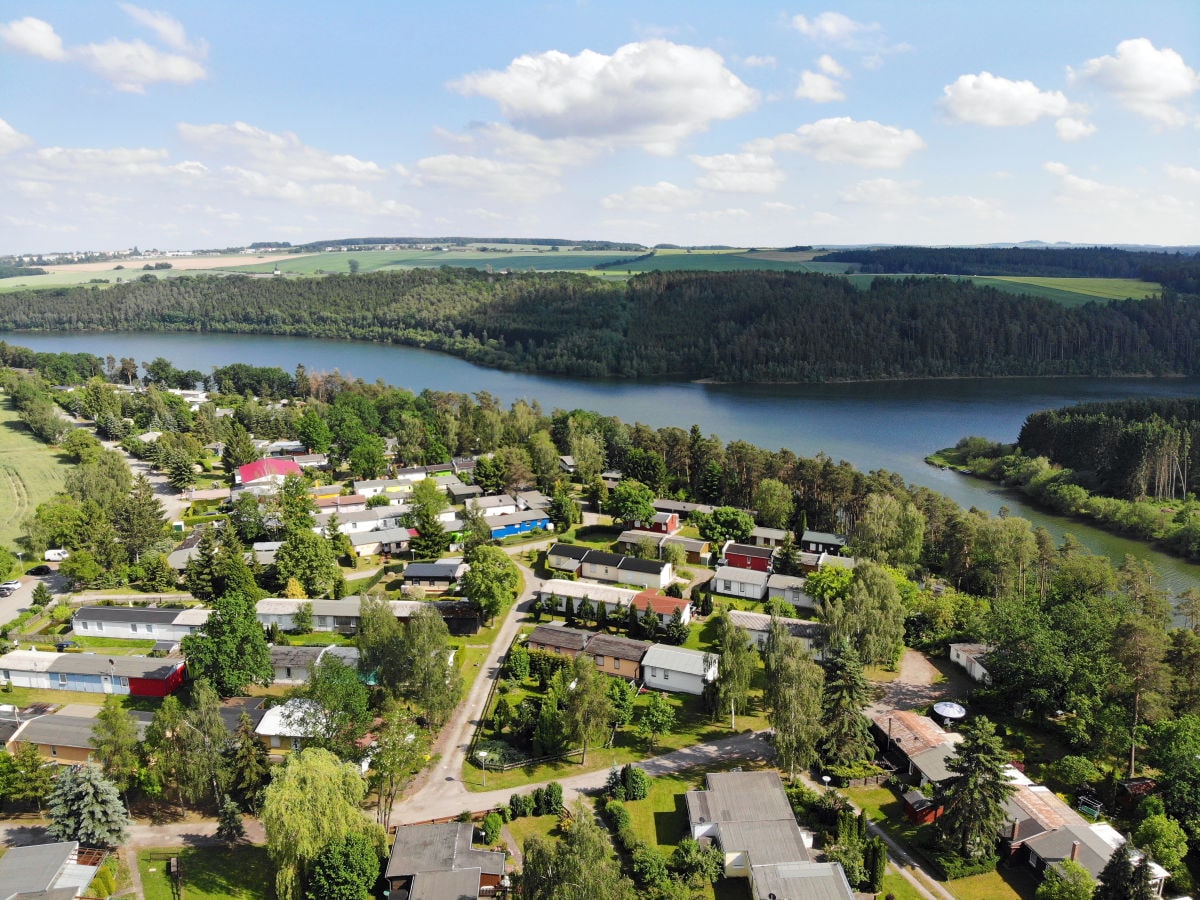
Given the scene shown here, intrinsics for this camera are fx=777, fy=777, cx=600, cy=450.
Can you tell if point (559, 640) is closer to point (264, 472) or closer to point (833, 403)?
point (264, 472)

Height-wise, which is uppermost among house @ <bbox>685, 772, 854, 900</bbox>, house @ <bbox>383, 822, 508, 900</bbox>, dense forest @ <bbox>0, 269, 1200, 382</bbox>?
dense forest @ <bbox>0, 269, 1200, 382</bbox>

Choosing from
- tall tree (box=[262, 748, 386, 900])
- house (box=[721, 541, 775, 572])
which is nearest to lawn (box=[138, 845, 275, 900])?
tall tree (box=[262, 748, 386, 900])

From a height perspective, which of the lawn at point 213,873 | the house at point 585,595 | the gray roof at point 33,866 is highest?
the house at point 585,595

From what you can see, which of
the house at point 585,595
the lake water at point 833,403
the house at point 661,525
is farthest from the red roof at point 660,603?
the lake water at point 833,403

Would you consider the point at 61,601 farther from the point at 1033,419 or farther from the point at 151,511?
the point at 1033,419

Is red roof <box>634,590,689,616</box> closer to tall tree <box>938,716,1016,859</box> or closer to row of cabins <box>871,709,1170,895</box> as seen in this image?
row of cabins <box>871,709,1170,895</box>

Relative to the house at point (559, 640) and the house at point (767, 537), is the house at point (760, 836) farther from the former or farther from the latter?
the house at point (767, 537)
